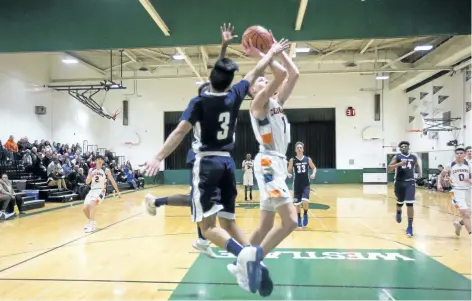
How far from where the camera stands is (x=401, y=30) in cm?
695

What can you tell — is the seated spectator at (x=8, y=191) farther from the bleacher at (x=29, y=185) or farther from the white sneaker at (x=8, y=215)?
the bleacher at (x=29, y=185)

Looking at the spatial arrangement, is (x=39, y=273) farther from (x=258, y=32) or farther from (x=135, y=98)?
(x=135, y=98)

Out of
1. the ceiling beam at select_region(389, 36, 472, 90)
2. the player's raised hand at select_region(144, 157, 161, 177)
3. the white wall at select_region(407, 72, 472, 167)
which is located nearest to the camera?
the player's raised hand at select_region(144, 157, 161, 177)

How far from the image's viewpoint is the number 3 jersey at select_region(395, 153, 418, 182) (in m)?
8.08

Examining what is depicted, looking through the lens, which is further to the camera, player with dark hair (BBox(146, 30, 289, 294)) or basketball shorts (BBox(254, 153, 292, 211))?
basketball shorts (BBox(254, 153, 292, 211))

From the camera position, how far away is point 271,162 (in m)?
3.69

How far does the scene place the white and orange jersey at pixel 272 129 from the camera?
372 centimetres

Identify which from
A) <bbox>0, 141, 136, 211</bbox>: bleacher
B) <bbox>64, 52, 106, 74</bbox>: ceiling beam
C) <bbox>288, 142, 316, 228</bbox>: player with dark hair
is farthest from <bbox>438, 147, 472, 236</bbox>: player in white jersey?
<bbox>64, 52, 106, 74</bbox>: ceiling beam

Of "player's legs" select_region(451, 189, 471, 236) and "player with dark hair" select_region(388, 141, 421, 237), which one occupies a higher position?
"player with dark hair" select_region(388, 141, 421, 237)

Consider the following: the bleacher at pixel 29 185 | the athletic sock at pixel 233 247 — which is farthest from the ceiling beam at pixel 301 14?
the bleacher at pixel 29 185

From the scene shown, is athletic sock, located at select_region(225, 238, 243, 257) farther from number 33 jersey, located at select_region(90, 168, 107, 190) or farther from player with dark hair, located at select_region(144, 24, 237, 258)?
number 33 jersey, located at select_region(90, 168, 107, 190)

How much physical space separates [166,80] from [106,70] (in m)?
4.07

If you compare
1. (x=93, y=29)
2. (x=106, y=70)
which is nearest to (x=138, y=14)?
(x=93, y=29)

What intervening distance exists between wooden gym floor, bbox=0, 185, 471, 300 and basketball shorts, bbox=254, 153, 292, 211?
4.18 ft
